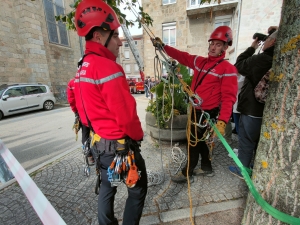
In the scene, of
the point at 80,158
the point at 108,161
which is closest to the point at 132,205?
the point at 108,161

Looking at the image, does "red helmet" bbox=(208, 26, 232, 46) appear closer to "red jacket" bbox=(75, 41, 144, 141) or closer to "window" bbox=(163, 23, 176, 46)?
"red jacket" bbox=(75, 41, 144, 141)

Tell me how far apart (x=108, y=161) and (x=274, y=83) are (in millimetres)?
1378

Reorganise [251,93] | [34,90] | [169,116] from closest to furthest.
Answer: [251,93] < [169,116] < [34,90]

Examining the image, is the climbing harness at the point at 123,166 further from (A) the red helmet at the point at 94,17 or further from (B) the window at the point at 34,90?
(B) the window at the point at 34,90

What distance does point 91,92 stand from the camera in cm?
126

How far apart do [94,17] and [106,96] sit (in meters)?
0.67

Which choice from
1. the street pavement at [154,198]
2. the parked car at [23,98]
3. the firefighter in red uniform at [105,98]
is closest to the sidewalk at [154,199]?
the street pavement at [154,198]

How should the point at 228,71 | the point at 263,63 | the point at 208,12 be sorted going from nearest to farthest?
the point at 263,63 → the point at 228,71 → the point at 208,12

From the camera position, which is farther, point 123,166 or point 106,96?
point 123,166

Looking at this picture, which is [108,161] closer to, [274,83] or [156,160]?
[274,83]

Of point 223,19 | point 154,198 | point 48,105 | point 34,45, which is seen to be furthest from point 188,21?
point 154,198

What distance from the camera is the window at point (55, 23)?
13.9 meters

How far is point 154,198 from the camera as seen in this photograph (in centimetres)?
231

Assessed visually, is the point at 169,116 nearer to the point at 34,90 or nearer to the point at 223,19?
the point at 34,90
